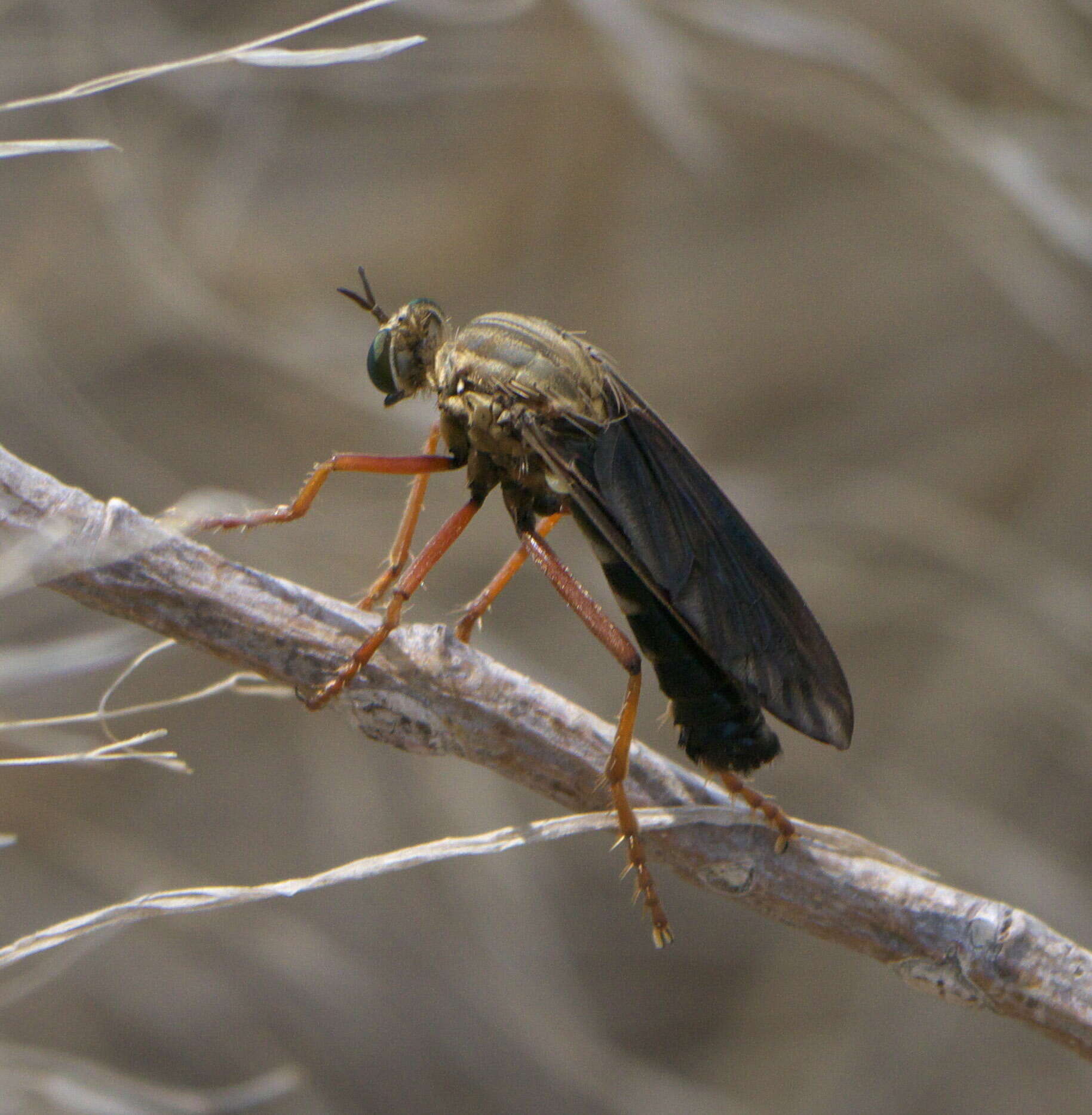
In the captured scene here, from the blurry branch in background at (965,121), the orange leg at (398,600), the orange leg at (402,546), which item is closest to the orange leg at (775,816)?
the orange leg at (398,600)

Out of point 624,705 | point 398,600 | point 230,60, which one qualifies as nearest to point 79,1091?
point 398,600

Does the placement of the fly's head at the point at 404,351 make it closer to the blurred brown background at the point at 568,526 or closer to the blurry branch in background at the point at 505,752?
the blurry branch in background at the point at 505,752

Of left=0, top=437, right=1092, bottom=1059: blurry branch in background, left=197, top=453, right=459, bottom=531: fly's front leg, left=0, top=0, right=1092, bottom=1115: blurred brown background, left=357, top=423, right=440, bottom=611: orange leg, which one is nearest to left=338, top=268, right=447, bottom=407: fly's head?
left=357, top=423, right=440, bottom=611: orange leg

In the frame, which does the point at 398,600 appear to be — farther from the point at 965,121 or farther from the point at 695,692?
the point at 965,121

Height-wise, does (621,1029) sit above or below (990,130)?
below

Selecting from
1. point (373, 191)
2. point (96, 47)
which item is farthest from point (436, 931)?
point (96, 47)

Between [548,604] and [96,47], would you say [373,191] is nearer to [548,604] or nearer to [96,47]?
[96,47]
